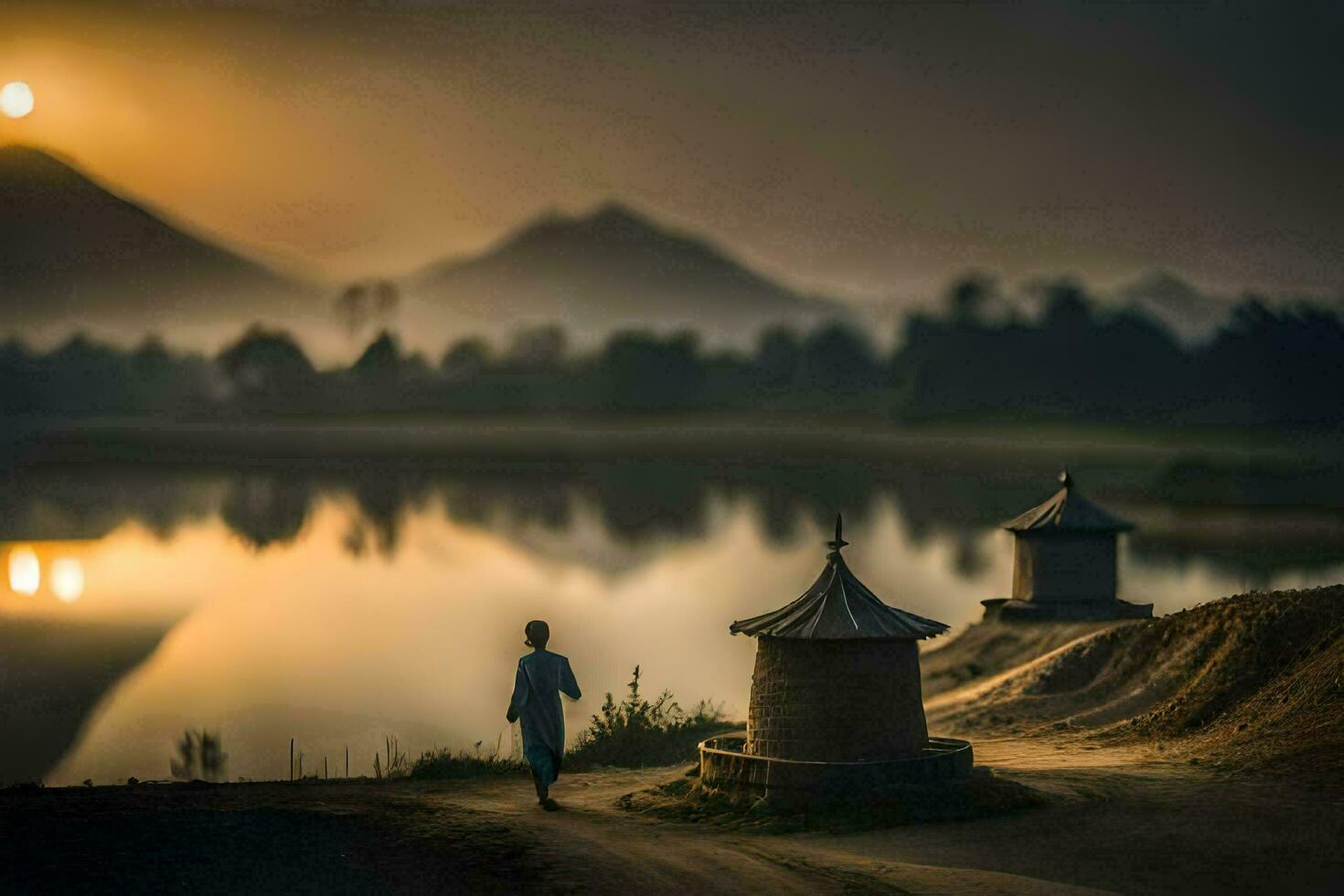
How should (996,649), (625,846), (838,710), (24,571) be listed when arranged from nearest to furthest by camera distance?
(625,846)
(838,710)
(996,649)
(24,571)

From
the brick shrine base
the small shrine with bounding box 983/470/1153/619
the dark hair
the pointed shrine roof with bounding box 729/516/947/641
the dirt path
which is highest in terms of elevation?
the small shrine with bounding box 983/470/1153/619

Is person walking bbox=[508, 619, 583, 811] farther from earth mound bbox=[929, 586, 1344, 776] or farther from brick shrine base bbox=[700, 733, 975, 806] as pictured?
earth mound bbox=[929, 586, 1344, 776]

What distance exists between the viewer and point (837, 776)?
54.7 ft

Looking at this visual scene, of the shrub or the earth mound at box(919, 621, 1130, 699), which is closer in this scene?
the shrub

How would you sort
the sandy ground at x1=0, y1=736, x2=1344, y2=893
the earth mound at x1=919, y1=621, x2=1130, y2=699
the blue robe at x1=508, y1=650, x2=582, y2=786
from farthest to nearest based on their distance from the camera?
the earth mound at x1=919, y1=621, x2=1130, y2=699 < the blue robe at x1=508, y1=650, x2=582, y2=786 < the sandy ground at x1=0, y1=736, x2=1344, y2=893

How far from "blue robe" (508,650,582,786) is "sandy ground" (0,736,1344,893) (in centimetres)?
57

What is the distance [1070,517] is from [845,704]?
18.9m

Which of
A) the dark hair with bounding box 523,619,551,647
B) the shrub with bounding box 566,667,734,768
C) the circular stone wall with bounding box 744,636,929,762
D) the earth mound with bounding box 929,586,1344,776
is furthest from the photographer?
the shrub with bounding box 566,667,734,768

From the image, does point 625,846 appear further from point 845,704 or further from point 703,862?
point 845,704

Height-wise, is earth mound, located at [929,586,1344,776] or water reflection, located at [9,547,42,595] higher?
water reflection, located at [9,547,42,595]

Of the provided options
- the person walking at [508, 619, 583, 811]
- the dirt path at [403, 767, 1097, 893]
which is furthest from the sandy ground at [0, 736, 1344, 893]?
the person walking at [508, 619, 583, 811]

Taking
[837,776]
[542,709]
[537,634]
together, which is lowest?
[837,776]

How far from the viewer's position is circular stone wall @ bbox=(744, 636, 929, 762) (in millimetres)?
17031

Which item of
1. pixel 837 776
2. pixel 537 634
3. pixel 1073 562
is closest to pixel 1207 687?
pixel 837 776
